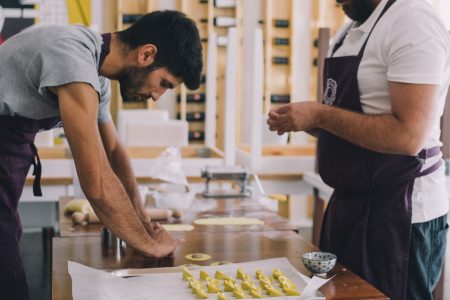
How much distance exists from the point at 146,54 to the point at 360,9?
0.67 m

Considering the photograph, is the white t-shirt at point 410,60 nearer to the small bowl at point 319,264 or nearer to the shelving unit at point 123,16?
the small bowl at point 319,264

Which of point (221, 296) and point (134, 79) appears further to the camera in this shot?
point (134, 79)

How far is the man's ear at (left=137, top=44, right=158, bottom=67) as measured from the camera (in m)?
1.80

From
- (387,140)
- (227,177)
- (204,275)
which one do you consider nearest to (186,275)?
(204,275)

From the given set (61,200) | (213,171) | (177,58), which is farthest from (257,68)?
(177,58)

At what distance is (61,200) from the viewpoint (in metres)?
2.70

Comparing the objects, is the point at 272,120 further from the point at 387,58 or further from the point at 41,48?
the point at 41,48

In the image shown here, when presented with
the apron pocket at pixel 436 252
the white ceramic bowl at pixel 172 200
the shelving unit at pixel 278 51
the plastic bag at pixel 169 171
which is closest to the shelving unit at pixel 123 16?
the shelving unit at pixel 278 51

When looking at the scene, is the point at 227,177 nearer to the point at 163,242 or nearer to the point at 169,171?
the point at 169,171

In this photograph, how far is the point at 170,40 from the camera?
1.81m

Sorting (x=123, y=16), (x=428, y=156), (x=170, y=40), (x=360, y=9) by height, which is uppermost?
(x=123, y=16)

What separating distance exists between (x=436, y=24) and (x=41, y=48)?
1091 millimetres

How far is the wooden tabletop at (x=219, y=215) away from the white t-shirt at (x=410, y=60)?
531 millimetres

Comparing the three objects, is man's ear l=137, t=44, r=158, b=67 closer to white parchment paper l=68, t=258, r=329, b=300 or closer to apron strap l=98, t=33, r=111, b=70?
apron strap l=98, t=33, r=111, b=70
